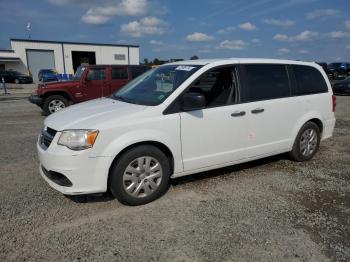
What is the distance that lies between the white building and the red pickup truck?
37.9 metres

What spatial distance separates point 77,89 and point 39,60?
38964 mm

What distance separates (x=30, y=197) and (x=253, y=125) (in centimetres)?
318

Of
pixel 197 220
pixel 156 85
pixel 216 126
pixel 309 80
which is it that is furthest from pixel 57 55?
pixel 197 220

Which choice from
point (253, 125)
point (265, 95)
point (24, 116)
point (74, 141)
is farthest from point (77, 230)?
point (24, 116)

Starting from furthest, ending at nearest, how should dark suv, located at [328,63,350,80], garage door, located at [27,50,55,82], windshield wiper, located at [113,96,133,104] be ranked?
garage door, located at [27,50,55,82] → dark suv, located at [328,63,350,80] → windshield wiper, located at [113,96,133,104]

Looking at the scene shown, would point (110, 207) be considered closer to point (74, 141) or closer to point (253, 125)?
point (74, 141)

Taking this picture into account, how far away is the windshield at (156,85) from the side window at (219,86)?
29 centimetres

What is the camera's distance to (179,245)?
9.94 feet

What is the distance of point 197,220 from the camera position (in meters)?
3.49

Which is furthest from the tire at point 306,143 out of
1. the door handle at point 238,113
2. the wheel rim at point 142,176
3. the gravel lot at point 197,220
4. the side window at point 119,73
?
the side window at point 119,73

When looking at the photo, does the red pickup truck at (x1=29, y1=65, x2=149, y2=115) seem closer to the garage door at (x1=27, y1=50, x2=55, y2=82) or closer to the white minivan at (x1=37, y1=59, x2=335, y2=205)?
the white minivan at (x1=37, y1=59, x2=335, y2=205)

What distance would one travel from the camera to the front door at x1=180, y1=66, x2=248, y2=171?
4039 millimetres

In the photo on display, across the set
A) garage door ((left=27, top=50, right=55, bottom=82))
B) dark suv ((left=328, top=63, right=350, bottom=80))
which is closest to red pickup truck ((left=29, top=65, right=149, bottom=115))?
dark suv ((left=328, top=63, right=350, bottom=80))

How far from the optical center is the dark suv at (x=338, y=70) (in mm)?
33750
